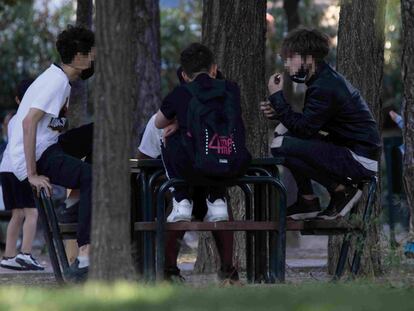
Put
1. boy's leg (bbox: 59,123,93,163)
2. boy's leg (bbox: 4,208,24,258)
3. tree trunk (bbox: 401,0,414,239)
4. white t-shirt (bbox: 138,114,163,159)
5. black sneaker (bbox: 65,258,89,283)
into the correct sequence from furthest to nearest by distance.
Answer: boy's leg (bbox: 4,208,24,258) < white t-shirt (bbox: 138,114,163,159) < boy's leg (bbox: 59,123,93,163) < tree trunk (bbox: 401,0,414,239) < black sneaker (bbox: 65,258,89,283)

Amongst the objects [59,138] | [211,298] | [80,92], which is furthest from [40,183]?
[80,92]

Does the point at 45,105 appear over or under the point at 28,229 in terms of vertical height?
over

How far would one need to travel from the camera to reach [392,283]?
25.1ft

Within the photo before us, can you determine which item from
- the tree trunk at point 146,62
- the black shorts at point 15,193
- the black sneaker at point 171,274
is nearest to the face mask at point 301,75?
the black sneaker at point 171,274

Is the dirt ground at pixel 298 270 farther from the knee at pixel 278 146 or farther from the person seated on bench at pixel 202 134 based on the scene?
the knee at pixel 278 146

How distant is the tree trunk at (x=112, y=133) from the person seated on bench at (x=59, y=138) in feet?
5.37

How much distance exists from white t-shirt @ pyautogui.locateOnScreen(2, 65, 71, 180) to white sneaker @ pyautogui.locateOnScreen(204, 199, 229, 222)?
4.10 ft

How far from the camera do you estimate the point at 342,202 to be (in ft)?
28.3

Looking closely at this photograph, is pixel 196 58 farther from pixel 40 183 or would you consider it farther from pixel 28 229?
pixel 28 229

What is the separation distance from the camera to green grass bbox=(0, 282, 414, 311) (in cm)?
578

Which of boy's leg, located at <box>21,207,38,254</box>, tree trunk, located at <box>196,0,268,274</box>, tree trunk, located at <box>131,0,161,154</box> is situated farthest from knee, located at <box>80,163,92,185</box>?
tree trunk, located at <box>131,0,161,154</box>

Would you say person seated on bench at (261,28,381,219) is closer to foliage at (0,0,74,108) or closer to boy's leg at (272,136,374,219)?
boy's leg at (272,136,374,219)

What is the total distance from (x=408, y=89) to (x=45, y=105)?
253 cm

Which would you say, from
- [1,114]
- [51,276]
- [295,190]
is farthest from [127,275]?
[1,114]
